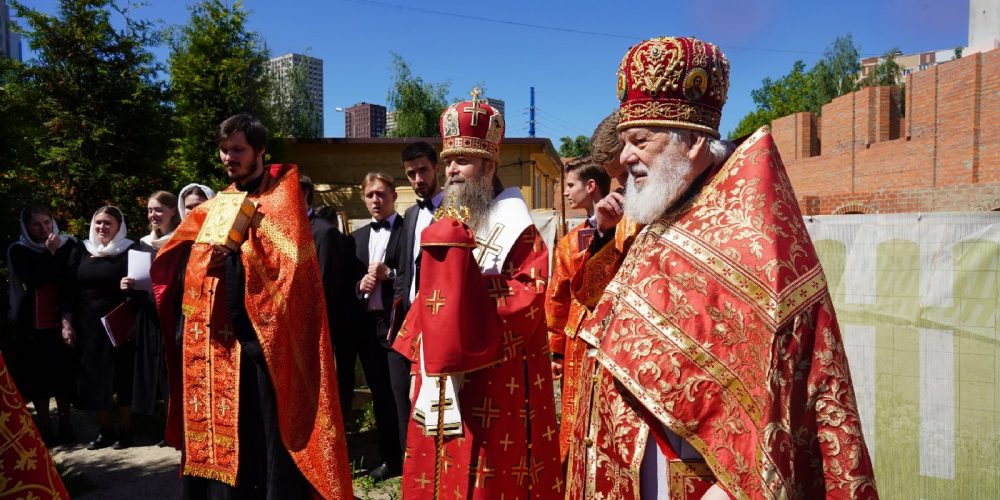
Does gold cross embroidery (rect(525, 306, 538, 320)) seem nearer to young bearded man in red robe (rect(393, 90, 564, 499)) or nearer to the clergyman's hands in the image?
young bearded man in red robe (rect(393, 90, 564, 499))

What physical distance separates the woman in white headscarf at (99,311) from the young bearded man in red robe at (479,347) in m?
4.19

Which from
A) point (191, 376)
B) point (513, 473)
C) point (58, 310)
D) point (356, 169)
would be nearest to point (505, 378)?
point (513, 473)

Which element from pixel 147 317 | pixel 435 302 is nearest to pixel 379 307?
pixel 147 317

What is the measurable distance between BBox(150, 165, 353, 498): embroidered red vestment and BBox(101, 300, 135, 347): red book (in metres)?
2.32

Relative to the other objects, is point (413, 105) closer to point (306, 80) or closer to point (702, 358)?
point (306, 80)

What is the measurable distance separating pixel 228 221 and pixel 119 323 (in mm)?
3019

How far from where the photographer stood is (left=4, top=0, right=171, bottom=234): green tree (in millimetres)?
10914

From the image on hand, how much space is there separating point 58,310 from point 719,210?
651 cm

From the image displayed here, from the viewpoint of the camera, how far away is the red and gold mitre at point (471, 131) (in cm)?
347

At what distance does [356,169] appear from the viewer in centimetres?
1823

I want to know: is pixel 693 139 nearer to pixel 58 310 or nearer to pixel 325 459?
pixel 325 459

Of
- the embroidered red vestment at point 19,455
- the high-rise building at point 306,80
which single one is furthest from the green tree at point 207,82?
the high-rise building at point 306,80

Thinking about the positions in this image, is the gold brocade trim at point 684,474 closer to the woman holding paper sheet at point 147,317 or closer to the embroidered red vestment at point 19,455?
the embroidered red vestment at point 19,455

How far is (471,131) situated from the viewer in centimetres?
348
